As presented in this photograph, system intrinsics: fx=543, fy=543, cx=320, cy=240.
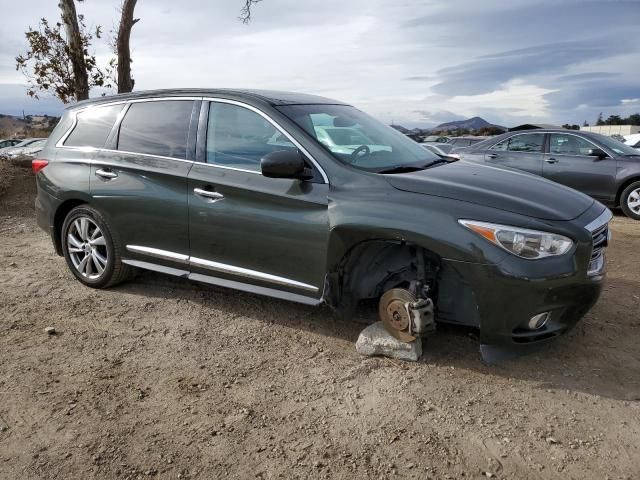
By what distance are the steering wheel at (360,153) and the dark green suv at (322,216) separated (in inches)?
0.5

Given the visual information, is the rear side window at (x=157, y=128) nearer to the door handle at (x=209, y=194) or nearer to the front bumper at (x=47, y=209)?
the door handle at (x=209, y=194)

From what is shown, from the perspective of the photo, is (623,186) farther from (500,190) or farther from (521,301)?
(521,301)

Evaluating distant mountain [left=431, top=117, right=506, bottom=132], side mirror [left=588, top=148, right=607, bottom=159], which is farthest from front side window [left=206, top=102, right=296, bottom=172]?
distant mountain [left=431, top=117, right=506, bottom=132]

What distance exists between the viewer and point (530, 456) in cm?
262

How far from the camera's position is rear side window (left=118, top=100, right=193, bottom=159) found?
14.1ft

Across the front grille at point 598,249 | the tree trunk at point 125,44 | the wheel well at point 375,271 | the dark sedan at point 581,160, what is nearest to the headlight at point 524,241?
the front grille at point 598,249

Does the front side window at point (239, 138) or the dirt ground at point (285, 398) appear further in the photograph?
the front side window at point (239, 138)

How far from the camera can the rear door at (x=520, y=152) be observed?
996 centimetres

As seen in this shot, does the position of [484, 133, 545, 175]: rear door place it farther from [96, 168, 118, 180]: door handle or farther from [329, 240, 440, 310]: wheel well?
[96, 168, 118, 180]: door handle

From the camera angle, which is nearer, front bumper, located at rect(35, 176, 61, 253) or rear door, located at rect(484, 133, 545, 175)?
front bumper, located at rect(35, 176, 61, 253)

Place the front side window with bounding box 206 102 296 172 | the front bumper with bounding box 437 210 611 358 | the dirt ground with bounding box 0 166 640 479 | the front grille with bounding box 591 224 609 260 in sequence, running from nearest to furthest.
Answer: the dirt ground with bounding box 0 166 640 479
the front bumper with bounding box 437 210 611 358
the front grille with bounding box 591 224 609 260
the front side window with bounding box 206 102 296 172

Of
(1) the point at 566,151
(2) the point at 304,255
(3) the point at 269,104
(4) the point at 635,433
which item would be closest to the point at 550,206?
(4) the point at 635,433

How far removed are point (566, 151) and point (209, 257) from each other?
791 centimetres

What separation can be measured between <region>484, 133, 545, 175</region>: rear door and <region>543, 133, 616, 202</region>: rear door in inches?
6.7
